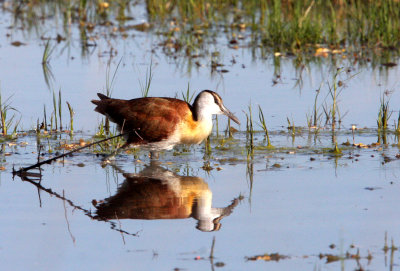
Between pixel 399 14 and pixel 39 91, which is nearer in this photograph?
pixel 39 91

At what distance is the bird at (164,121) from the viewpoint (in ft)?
27.8

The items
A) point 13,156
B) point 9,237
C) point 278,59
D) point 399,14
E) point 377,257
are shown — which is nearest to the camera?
point 377,257

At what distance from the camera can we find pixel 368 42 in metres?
Answer: 14.3

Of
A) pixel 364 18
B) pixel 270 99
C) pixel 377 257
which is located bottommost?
pixel 377 257

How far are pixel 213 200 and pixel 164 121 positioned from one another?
1.64 m

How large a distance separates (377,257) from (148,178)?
9.52 ft

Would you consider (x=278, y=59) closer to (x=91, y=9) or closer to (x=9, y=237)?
(x=91, y=9)

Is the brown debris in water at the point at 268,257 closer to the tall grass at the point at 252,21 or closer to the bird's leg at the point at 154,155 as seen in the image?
the bird's leg at the point at 154,155

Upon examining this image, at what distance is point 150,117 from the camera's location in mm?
8516

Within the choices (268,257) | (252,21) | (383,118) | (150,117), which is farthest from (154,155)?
(252,21)

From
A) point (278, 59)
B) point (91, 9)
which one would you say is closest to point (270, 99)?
point (278, 59)

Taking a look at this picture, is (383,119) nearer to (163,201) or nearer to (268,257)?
(163,201)

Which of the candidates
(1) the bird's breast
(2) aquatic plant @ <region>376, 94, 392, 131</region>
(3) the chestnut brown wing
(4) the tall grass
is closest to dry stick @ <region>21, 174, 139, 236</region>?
(3) the chestnut brown wing

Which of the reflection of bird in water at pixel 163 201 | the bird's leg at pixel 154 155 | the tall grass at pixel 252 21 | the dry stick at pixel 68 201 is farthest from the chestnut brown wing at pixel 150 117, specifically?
the tall grass at pixel 252 21
